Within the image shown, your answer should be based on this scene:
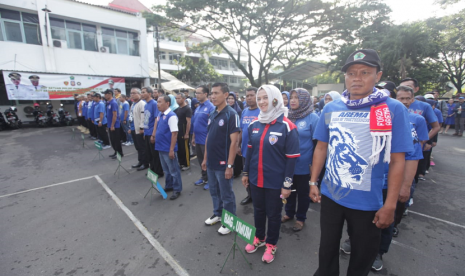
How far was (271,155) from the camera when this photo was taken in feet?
7.58

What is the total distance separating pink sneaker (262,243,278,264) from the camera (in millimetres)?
2457

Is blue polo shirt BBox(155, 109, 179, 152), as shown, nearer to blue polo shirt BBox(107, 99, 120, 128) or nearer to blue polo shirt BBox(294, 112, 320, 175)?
blue polo shirt BBox(294, 112, 320, 175)

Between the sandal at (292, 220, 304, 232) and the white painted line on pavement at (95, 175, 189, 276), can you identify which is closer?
the white painted line on pavement at (95, 175, 189, 276)

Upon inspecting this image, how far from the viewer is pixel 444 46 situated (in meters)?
15.9

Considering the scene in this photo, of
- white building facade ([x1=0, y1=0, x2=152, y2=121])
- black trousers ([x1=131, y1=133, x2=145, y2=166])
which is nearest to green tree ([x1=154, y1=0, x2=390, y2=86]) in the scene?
white building facade ([x1=0, y1=0, x2=152, y2=121])

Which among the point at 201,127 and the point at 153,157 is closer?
the point at 201,127

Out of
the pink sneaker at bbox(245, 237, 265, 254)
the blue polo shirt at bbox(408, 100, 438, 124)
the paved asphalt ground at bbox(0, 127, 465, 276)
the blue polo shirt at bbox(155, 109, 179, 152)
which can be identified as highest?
the blue polo shirt at bbox(408, 100, 438, 124)

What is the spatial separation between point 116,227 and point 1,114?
1504 centimetres

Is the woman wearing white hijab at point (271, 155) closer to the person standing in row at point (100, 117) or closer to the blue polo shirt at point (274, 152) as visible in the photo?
the blue polo shirt at point (274, 152)

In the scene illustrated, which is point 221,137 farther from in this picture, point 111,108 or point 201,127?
point 111,108

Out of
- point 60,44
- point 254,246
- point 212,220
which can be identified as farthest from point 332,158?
point 60,44

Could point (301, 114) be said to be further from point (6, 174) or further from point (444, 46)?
point (444, 46)

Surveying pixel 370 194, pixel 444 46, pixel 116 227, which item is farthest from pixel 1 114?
pixel 444 46

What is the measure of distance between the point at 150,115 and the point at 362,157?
173 inches
